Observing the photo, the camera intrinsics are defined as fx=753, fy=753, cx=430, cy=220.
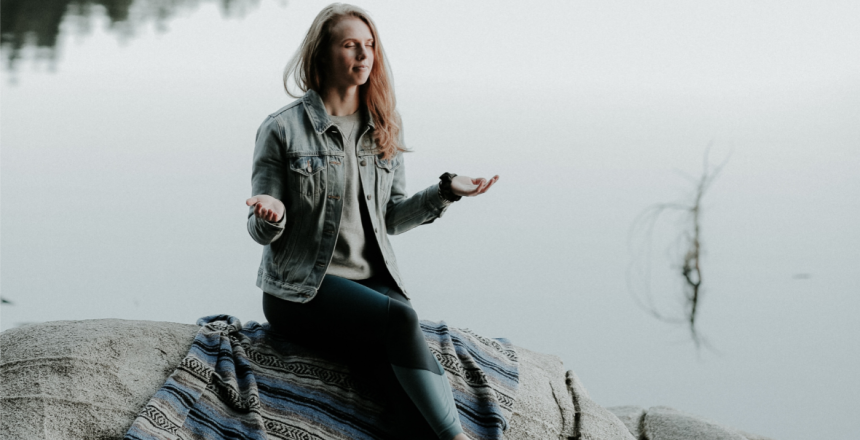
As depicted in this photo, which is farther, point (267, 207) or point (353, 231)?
point (353, 231)

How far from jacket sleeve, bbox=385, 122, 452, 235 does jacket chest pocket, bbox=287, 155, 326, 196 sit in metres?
0.26

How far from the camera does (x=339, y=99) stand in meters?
2.06

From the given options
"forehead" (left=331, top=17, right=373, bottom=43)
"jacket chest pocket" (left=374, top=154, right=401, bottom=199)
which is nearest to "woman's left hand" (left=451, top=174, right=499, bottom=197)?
"jacket chest pocket" (left=374, top=154, right=401, bottom=199)

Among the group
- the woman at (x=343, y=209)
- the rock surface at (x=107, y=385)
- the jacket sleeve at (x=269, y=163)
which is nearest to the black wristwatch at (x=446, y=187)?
the woman at (x=343, y=209)

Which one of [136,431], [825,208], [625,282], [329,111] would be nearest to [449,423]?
[136,431]

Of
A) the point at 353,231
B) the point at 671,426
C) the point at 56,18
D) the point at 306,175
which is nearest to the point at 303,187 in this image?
the point at 306,175

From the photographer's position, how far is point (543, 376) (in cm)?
241

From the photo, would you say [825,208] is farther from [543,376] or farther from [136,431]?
[136,431]

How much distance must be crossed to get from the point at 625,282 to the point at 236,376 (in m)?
2.80

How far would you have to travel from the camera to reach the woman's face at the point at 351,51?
1960mm

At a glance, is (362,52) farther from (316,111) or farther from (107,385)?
(107,385)

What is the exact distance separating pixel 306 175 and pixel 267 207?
0.23 metres

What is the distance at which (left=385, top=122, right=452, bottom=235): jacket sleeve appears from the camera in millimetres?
2084

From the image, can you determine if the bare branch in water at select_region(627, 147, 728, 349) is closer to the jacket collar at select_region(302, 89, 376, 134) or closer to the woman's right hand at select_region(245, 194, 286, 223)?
the jacket collar at select_region(302, 89, 376, 134)
